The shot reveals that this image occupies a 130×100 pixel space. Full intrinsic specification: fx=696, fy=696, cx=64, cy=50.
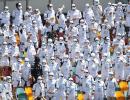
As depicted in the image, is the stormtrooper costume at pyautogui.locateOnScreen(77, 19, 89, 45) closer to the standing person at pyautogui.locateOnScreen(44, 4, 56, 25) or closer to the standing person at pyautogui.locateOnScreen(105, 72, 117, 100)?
the standing person at pyautogui.locateOnScreen(44, 4, 56, 25)

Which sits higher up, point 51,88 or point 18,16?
point 18,16

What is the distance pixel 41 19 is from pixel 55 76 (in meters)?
6.15

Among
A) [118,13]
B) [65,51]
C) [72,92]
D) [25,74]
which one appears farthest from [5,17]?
[72,92]

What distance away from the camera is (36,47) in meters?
33.0

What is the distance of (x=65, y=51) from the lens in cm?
3269

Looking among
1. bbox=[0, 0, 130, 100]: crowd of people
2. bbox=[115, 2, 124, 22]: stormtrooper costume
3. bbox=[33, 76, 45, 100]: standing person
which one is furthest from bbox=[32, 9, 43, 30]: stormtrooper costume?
bbox=[33, 76, 45, 100]: standing person

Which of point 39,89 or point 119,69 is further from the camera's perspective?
point 119,69

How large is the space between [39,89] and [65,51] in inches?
157

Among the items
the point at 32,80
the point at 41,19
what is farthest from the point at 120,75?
the point at 41,19

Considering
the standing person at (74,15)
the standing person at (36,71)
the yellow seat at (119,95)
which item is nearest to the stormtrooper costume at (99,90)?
the yellow seat at (119,95)

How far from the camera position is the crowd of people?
2936 centimetres

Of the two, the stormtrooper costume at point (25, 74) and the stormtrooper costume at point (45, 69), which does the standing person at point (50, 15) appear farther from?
the stormtrooper costume at point (25, 74)

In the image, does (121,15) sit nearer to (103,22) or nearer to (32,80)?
A: (103,22)

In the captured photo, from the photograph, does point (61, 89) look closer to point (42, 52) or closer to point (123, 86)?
point (123, 86)
